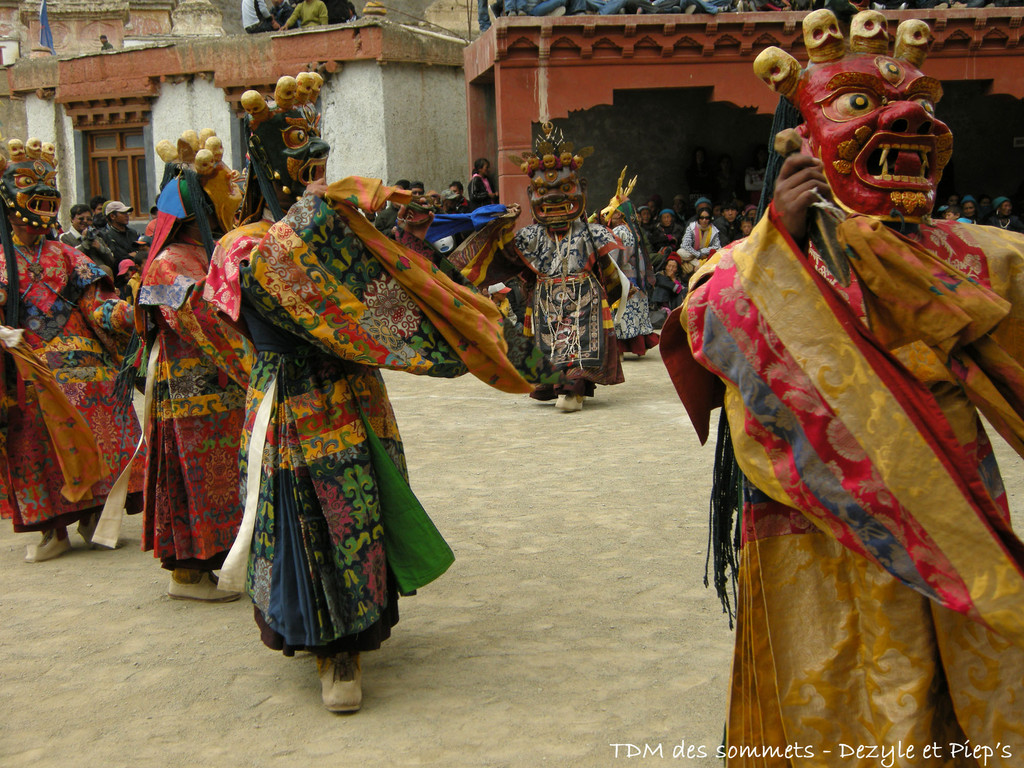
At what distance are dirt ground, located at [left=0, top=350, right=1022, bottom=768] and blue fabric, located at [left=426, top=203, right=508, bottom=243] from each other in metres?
1.55

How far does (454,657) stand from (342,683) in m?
0.55

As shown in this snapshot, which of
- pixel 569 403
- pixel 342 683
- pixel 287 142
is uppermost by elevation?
pixel 287 142

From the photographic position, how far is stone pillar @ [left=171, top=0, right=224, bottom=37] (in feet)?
69.8

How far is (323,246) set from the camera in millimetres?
3172

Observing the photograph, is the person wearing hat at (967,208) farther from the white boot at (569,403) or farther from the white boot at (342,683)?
the white boot at (342,683)

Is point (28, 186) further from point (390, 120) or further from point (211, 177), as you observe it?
point (390, 120)

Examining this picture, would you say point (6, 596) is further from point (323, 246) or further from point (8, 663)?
point (323, 246)

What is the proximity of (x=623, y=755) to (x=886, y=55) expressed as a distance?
2.06 metres

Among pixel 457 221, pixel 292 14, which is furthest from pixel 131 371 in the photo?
pixel 292 14

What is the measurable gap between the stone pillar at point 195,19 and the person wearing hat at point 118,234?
1182cm

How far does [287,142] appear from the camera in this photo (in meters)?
3.45

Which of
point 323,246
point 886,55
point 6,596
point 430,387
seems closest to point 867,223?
point 886,55

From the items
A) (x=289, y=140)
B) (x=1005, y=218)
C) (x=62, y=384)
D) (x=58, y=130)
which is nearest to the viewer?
(x=289, y=140)

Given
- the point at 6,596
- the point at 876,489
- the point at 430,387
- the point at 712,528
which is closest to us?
the point at 876,489
